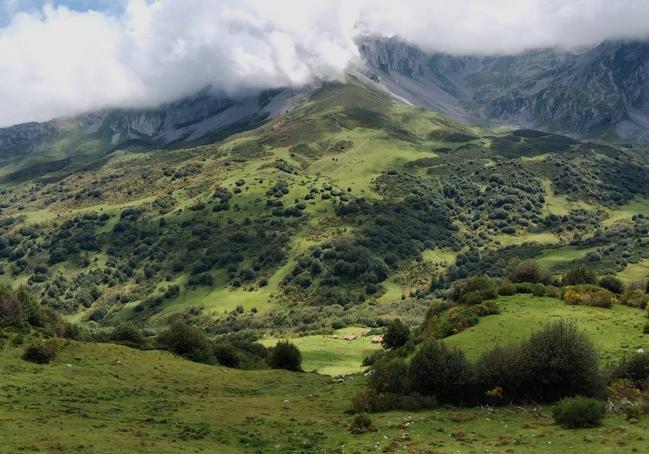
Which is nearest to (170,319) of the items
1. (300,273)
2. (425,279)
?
(300,273)

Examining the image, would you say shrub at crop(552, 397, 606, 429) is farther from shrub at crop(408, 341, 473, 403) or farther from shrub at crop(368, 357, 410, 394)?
shrub at crop(368, 357, 410, 394)

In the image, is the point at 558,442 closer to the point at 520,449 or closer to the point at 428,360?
the point at 520,449

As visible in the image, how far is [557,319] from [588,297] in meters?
8.66

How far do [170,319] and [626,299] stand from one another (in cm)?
12107

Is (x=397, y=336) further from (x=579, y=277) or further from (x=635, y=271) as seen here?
(x=635, y=271)

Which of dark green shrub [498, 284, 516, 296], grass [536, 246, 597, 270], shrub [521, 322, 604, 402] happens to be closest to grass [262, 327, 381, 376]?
dark green shrub [498, 284, 516, 296]

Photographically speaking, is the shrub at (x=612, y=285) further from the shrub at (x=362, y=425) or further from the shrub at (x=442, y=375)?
the shrub at (x=362, y=425)

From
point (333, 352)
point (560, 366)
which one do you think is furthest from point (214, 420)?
point (333, 352)

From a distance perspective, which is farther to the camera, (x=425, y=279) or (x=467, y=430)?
(x=425, y=279)

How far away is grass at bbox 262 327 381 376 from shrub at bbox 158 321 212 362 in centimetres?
1548

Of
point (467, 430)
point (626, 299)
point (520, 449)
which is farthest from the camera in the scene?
point (626, 299)

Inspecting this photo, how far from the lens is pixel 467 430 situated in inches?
1379

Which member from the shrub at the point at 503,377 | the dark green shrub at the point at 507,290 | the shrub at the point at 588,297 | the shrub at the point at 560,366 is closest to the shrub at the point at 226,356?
the dark green shrub at the point at 507,290

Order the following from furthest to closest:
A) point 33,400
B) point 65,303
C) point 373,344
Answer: point 65,303 < point 373,344 < point 33,400
